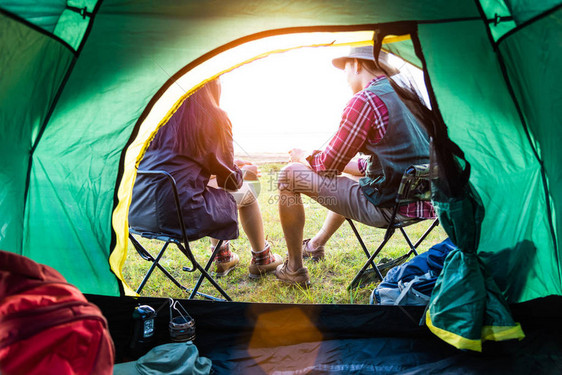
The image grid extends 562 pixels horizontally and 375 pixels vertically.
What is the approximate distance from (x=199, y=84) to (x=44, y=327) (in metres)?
1.54

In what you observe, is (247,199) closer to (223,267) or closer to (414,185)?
(223,267)

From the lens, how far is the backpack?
920 mm

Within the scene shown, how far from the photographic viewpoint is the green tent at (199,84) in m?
1.70

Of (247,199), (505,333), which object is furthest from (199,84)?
(505,333)

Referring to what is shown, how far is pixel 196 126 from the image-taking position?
2.40m

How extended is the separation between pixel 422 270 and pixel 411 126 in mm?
833

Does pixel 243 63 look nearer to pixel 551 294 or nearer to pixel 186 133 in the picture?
pixel 186 133

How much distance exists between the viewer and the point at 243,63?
87.0 inches

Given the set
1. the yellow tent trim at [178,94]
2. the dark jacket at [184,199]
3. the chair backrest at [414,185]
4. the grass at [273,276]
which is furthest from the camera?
the grass at [273,276]

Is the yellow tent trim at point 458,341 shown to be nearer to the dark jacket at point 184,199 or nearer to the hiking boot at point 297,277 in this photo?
the hiking boot at point 297,277

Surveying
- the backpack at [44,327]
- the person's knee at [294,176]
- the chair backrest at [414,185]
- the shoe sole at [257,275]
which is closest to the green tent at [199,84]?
the chair backrest at [414,185]

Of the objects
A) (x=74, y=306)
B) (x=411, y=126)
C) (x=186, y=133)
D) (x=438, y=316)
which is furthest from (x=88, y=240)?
(x=411, y=126)

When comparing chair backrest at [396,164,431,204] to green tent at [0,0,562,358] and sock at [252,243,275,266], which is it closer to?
green tent at [0,0,562,358]

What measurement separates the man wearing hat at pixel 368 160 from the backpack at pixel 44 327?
5.85 feet
